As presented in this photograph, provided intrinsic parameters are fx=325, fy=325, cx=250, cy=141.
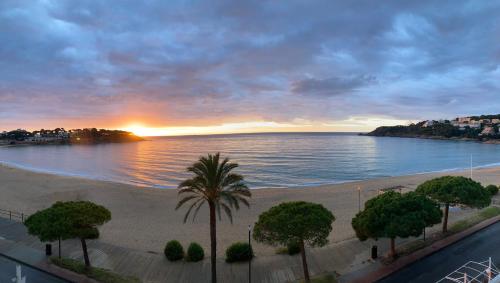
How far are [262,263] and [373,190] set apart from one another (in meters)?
37.8

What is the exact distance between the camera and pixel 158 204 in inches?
1914

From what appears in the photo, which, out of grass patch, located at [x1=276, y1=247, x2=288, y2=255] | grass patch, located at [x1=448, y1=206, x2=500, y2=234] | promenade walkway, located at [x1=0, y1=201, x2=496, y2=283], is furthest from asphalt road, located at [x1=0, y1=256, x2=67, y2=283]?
grass patch, located at [x1=448, y1=206, x2=500, y2=234]

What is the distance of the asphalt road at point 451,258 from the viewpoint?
2044cm

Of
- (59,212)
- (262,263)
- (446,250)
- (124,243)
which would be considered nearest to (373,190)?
(446,250)

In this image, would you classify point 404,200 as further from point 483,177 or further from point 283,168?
point 283,168

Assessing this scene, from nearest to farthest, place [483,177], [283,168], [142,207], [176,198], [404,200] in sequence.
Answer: [404,200]
[142,207]
[176,198]
[483,177]
[283,168]

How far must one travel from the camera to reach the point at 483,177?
70.8 meters

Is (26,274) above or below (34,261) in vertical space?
below

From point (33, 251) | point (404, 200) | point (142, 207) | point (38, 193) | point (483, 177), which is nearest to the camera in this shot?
point (404, 200)

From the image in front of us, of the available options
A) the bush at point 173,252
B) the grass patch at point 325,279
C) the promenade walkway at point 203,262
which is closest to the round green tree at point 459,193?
the promenade walkway at point 203,262

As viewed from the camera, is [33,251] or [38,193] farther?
[38,193]

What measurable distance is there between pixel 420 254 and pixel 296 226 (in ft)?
36.2

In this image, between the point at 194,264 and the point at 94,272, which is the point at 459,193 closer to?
the point at 194,264

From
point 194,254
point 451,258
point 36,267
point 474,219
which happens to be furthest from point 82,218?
point 474,219
